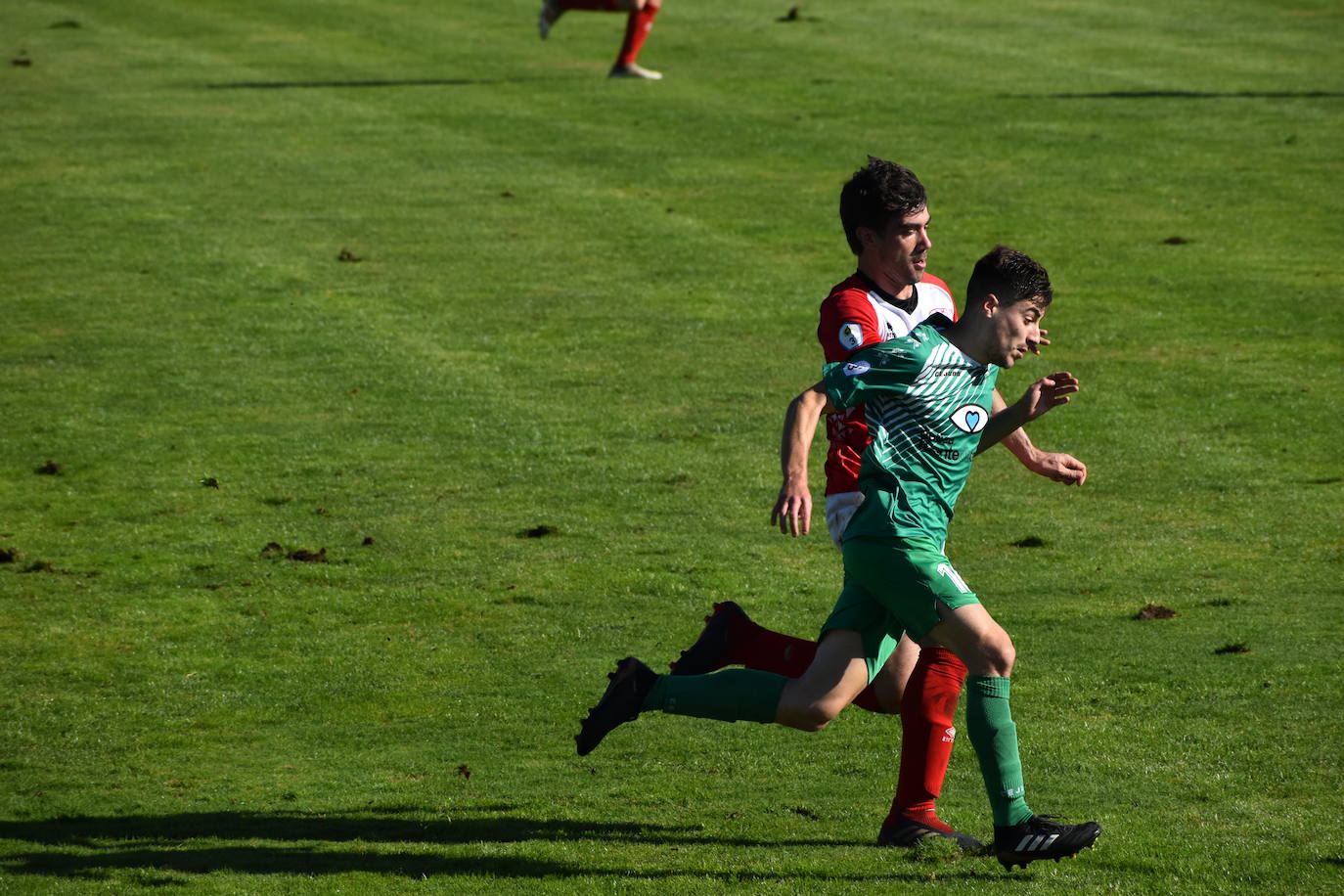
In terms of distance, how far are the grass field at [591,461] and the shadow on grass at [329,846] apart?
3cm

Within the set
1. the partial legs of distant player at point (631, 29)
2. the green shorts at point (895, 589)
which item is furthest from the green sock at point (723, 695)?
the partial legs of distant player at point (631, 29)

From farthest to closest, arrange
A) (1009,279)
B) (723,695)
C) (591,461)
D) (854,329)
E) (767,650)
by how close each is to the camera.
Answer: (591,461)
(767,650)
(854,329)
(723,695)
(1009,279)

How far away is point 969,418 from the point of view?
582 cm

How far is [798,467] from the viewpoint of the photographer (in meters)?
5.81

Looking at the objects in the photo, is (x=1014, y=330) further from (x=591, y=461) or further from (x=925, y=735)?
(x=591, y=461)

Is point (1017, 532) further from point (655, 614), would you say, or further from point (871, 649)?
point (871, 649)

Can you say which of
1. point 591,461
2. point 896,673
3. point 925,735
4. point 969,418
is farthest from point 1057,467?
point 591,461

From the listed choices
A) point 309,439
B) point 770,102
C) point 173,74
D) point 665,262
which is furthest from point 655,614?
point 173,74

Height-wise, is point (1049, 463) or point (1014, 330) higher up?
point (1014, 330)

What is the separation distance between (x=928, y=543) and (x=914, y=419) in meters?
0.42

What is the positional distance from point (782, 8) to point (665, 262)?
14843mm

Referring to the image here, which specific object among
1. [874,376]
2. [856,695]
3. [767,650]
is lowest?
[767,650]

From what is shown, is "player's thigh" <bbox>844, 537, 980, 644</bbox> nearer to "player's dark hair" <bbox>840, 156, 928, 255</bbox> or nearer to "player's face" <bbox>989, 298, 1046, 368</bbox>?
"player's face" <bbox>989, 298, 1046, 368</bbox>

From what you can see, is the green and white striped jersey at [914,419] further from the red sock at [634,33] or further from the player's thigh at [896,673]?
the red sock at [634,33]
